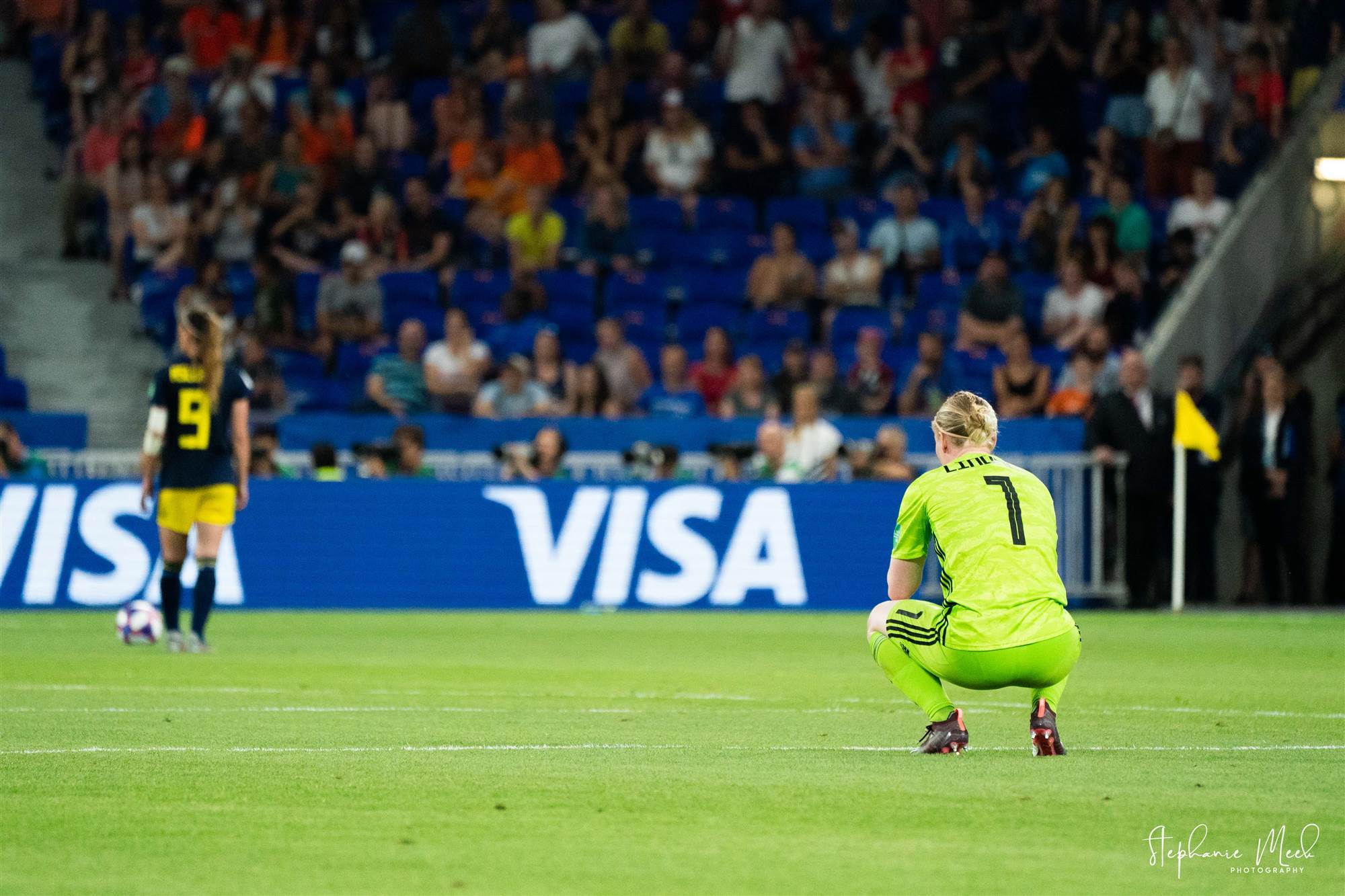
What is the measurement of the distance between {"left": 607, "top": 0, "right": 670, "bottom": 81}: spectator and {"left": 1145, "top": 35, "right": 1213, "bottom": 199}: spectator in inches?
227

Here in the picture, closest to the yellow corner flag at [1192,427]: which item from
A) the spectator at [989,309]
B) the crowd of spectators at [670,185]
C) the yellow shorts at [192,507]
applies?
the crowd of spectators at [670,185]

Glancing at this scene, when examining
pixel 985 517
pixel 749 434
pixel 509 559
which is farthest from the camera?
pixel 749 434

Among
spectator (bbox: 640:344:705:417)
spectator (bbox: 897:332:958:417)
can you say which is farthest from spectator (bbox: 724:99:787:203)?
spectator (bbox: 897:332:958:417)

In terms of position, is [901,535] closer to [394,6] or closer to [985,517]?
[985,517]

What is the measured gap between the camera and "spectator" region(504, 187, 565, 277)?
23516 millimetres

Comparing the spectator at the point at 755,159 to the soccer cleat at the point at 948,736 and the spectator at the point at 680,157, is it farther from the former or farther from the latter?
the soccer cleat at the point at 948,736

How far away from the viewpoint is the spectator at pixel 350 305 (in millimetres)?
22688

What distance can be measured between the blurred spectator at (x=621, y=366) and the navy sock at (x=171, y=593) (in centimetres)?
766

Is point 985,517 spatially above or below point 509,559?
above

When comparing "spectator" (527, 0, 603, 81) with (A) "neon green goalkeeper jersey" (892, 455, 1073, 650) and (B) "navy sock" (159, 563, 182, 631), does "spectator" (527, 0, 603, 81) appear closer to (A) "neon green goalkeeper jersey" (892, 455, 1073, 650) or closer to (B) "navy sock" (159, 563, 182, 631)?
(B) "navy sock" (159, 563, 182, 631)

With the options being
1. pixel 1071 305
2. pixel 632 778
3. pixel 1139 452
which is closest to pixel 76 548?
pixel 1139 452

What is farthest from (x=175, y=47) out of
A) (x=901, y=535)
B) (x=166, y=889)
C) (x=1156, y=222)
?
(x=166, y=889)

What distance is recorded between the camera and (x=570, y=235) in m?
24.1

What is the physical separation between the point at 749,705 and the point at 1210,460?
10.5 metres
